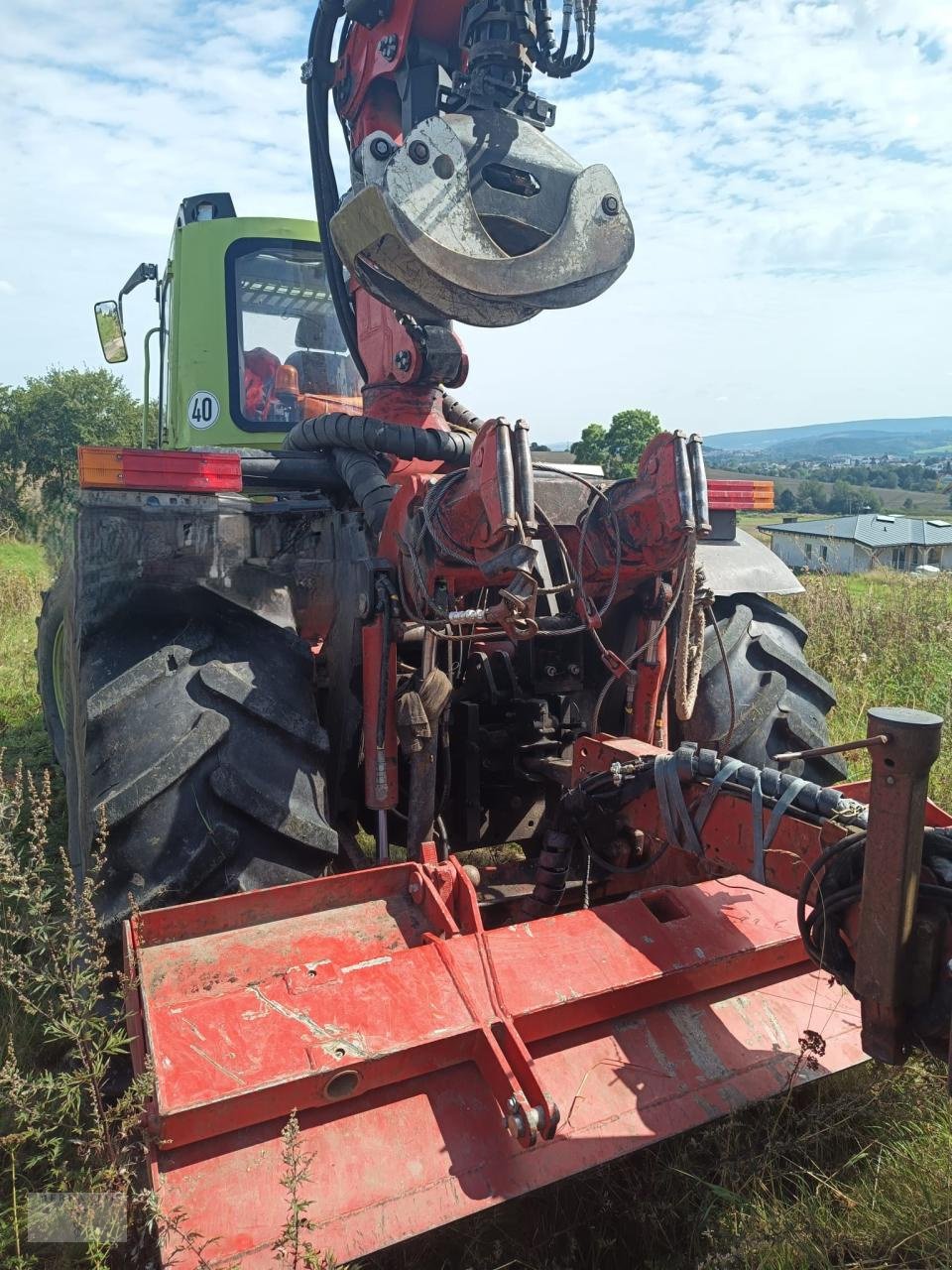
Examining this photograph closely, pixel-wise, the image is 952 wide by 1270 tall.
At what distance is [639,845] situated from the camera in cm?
286

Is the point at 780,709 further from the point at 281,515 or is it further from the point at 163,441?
the point at 163,441

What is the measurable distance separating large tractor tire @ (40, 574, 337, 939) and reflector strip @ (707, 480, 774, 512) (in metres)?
1.56

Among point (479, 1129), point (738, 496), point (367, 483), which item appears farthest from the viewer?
point (738, 496)

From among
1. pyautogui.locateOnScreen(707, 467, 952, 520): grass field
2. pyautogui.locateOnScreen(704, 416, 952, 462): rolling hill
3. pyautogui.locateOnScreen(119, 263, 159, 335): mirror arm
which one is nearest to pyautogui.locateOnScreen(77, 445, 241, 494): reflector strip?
pyautogui.locateOnScreen(119, 263, 159, 335): mirror arm

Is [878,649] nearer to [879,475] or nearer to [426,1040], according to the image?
[426,1040]

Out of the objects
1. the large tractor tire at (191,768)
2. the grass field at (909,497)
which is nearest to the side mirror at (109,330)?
the large tractor tire at (191,768)

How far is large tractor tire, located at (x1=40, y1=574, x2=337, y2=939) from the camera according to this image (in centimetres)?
233

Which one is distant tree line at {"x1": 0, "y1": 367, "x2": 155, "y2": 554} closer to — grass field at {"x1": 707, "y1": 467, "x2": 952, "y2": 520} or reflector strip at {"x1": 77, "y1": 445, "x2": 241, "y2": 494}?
reflector strip at {"x1": 77, "y1": 445, "x2": 241, "y2": 494}

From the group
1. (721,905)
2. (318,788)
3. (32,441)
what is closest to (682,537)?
(721,905)

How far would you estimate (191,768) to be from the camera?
2396 millimetres

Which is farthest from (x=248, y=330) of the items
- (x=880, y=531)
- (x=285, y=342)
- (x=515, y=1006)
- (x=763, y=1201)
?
(x=880, y=531)

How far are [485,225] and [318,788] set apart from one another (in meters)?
1.64

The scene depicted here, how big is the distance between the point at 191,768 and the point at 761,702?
1862 mm

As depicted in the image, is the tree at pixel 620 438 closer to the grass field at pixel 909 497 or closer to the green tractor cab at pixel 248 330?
the green tractor cab at pixel 248 330
